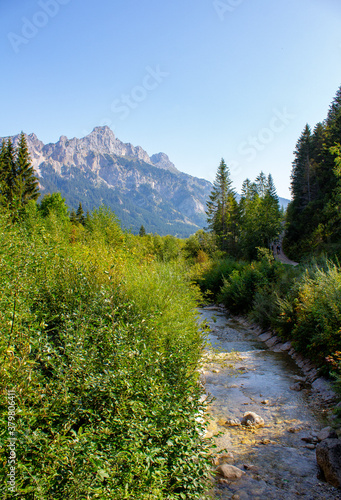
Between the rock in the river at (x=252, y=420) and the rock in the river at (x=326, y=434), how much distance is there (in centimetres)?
116

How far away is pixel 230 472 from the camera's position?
14.7 feet

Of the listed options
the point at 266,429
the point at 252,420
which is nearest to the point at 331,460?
the point at 266,429

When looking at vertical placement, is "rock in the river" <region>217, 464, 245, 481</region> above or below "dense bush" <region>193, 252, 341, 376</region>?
below

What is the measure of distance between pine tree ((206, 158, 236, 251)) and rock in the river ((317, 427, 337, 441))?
151 feet

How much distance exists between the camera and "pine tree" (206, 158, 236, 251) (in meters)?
52.7

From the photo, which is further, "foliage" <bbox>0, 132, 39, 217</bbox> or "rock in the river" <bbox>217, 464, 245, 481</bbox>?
"foliage" <bbox>0, 132, 39, 217</bbox>

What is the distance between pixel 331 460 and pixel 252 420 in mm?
2082

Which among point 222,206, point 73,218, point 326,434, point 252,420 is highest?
point 222,206

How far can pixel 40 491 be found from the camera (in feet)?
6.92

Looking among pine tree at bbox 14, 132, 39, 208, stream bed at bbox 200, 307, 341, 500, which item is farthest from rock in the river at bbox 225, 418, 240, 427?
pine tree at bbox 14, 132, 39, 208

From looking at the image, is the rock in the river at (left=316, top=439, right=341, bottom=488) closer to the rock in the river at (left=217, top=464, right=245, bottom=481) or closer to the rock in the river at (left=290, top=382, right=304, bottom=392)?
the rock in the river at (left=217, top=464, right=245, bottom=481)

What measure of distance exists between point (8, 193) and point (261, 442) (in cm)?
4953

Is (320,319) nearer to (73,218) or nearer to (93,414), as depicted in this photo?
(93,414)

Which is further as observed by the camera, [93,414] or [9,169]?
[9,169]
